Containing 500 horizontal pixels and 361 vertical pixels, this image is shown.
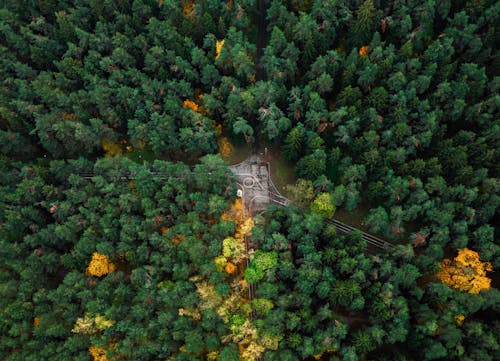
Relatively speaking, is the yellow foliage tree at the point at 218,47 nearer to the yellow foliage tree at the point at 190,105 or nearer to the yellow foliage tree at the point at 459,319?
the yellow foliage tree at the point at 190,105

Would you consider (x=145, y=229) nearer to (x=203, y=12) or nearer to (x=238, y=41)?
(x=238, y=41)

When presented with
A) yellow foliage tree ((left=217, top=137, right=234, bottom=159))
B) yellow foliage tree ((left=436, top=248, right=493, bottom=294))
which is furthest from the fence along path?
yellow foliage tree ((left=436, top=248, right=493, bottom=294))

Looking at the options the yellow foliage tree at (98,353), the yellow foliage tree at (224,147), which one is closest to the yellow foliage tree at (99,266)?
the yellow foliage tree at (98,353)

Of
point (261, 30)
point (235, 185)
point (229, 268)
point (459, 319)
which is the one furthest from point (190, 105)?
point (459, 319)

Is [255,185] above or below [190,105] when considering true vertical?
below

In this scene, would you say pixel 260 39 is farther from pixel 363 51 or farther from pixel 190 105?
pixel 190 105
